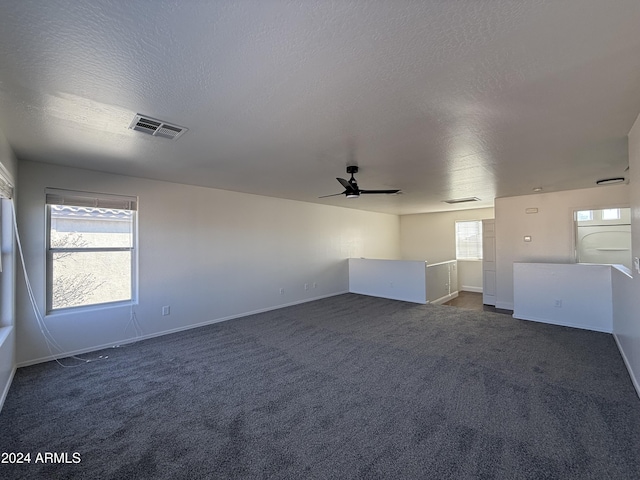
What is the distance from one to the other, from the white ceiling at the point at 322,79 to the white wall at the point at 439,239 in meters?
5.42

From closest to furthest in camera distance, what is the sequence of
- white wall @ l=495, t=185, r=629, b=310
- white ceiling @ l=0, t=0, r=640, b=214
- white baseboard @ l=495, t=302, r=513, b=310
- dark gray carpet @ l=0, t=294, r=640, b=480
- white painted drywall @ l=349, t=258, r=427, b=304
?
white ceiling @ l=0, t=0, r=640, b=214 → dark gray carpet @ l=0, t=294, r=640, b=480 → white wall @ l=495, t=185, r=629, b=310 → white baseboard @ l=495, t=302, r=513, b=310 → white painted drywall @ l=349, t=258, r=427, b=304

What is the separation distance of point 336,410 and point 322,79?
8.21ft

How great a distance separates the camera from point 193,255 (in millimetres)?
4766

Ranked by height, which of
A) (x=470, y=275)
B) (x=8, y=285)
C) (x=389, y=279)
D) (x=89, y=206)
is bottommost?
(x=470, y=275)

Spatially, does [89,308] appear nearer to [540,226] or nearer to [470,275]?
A: [540,226]

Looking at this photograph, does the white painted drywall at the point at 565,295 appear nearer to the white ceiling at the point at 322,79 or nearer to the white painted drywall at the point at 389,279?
the white painted drywall at the point at 389,279

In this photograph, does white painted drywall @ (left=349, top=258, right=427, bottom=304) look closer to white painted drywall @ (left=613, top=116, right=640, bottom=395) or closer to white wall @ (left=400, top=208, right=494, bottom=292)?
white wall @ (left=400, top=208, right=494, bottom=292)

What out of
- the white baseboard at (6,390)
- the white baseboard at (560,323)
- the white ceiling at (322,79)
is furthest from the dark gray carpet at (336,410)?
the white ceiling at (322,79)

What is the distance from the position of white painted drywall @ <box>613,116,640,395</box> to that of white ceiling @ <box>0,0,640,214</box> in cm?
30

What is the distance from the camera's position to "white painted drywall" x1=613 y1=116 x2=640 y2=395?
2.46m

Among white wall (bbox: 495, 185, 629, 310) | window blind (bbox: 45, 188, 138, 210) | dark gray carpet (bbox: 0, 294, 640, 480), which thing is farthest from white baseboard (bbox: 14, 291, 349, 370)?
white wall (bbox: 495, 185, 629, 310)

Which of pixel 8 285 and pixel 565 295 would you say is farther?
pixel 565 295

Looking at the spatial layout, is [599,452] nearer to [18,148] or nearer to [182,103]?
[182,103]

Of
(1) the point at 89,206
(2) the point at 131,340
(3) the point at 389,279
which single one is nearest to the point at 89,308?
(2) the point at 131,340
